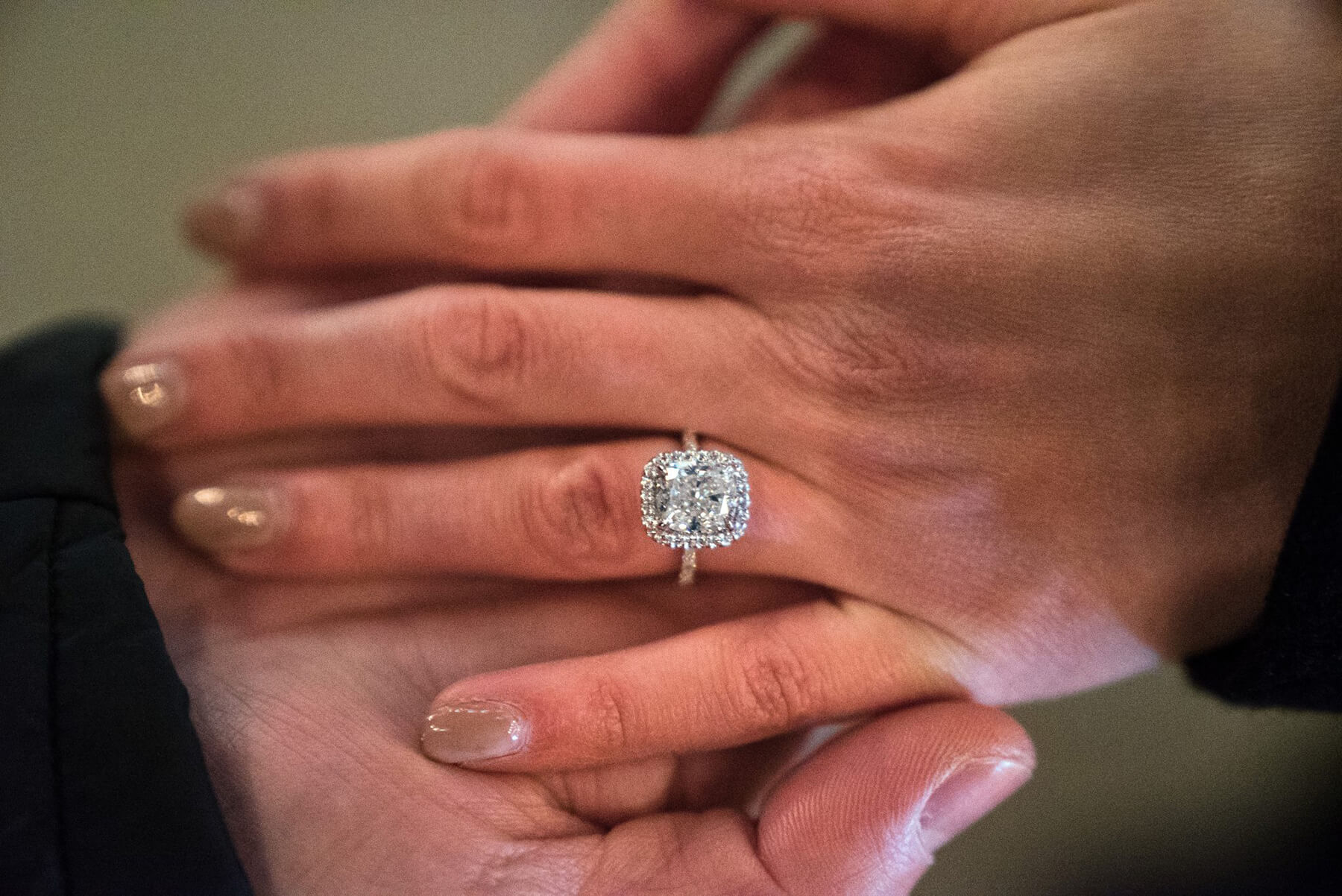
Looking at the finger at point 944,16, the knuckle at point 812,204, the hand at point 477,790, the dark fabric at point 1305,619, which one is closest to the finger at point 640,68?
the finger at point 944,16

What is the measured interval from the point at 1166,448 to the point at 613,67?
756 millimetres

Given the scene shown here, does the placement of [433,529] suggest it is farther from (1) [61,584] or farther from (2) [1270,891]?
(2) [1270,891]

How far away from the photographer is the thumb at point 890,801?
0.70 m

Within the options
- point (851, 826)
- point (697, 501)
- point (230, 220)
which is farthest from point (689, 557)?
point (230, 220)

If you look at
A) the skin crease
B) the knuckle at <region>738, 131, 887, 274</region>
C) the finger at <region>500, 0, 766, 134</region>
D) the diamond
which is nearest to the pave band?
the diamond

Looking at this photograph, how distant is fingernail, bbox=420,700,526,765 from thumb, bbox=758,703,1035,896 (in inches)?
9.1

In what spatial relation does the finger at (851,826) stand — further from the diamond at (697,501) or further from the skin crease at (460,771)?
the diamond at (697,501)

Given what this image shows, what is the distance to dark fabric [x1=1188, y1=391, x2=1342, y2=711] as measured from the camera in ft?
2.25

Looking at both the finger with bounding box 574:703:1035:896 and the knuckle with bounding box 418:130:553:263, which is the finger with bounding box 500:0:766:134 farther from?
the finger with bounding box 574:703:1035:896

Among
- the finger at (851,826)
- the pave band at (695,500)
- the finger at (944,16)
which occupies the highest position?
the finger at (944,16)

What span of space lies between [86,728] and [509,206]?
60 centimetres

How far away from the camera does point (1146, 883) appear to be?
3.53 ft

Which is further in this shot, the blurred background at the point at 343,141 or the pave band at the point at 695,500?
the blurred background at the point at 343,141

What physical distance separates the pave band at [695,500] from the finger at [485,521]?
2 centimetres
